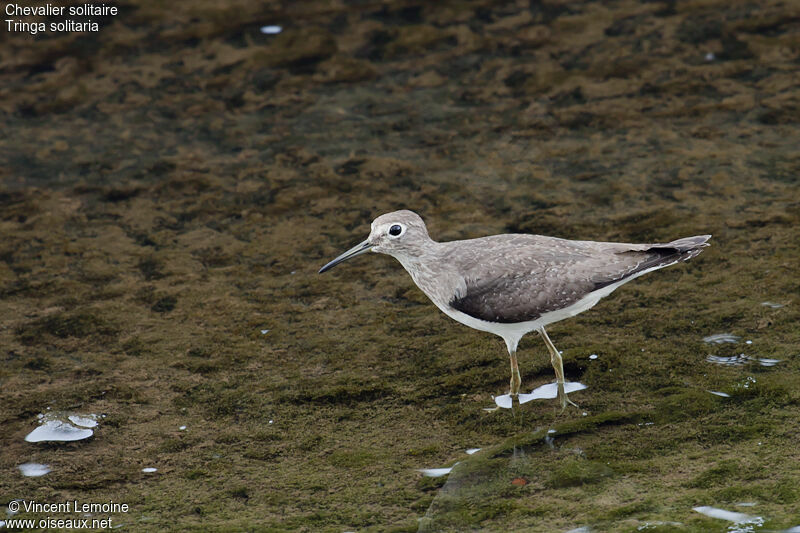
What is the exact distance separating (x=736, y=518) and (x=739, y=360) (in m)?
2.05

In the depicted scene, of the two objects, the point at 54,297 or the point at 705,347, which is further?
the point at 54,297

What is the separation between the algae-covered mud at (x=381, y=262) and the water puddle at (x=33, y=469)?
0.02 m

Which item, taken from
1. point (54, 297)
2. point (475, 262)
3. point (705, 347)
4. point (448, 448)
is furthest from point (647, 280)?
point (54, 297)

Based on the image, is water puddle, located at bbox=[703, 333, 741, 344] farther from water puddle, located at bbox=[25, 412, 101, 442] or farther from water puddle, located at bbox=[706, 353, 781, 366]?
water puddle, located at bbox=[25, 412, 101, 442]

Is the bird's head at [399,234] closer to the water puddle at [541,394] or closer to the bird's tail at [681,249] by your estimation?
the water puddle at [541,394]

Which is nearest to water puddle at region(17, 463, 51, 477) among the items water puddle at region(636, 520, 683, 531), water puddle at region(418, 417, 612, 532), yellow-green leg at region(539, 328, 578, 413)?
water puddle at region(418, 417, 612, 532)

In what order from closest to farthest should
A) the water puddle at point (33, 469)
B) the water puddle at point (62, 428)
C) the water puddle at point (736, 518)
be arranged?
the water puddle at point (736, 518), the water puddle at point (33, 469), the water puddle at point (62, 428)

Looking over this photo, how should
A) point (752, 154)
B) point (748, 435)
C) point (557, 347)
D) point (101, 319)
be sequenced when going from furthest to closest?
point (752, 154)
point (101, 319)
point (557, 347)
point (748, 435)

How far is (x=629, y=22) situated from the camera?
13672mm

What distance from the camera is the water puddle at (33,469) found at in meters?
7.08

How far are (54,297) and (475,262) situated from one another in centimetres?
430

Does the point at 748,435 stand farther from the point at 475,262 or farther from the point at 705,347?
the point at 475,262

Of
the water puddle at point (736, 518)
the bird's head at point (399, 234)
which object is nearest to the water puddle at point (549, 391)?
the bird's head at point (399, 234)

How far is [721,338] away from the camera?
798 centimetres
